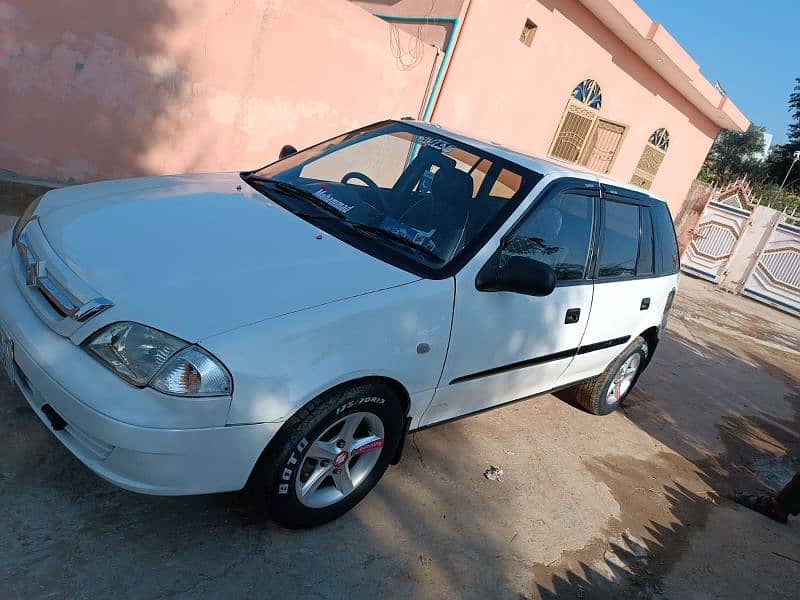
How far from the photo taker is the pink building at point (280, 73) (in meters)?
5.34

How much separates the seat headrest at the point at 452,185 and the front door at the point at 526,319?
1.12ft

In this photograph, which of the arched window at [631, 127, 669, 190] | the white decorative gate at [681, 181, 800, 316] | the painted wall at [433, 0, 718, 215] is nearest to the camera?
the painted wall at [433, 0, 718, 215]

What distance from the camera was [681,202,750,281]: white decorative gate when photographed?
15.4m

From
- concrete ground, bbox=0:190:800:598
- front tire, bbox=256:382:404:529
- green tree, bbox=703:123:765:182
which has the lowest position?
concrete ground, bbox=0:190:800:598

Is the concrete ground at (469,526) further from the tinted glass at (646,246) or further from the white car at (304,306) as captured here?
the tinted glass at (646,246)

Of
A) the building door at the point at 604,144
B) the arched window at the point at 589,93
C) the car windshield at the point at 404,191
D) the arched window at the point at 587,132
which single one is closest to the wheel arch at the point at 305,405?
the car windshield at the point at 404,191

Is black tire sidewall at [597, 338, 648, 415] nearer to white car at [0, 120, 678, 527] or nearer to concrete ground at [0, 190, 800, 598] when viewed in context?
concrete ground at [0, 190, 800, 598]

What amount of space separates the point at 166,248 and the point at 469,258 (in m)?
1.32

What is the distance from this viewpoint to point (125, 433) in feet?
6.54

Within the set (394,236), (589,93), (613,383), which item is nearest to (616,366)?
(613,383)

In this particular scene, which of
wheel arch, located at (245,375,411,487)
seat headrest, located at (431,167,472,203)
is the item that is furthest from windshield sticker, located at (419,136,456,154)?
wheel arch, located at (245,375,411,487)

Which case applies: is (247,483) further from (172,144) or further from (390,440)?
(172,144)

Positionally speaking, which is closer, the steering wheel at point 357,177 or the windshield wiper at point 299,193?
the windshield wiper at point 299,193

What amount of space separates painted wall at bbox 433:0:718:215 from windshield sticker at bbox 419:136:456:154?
3.14m
